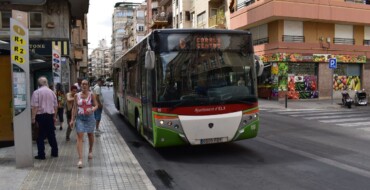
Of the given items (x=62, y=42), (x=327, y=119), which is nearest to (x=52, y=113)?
(x=327, y=119)

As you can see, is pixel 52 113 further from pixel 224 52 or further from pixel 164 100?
pixel 224 52

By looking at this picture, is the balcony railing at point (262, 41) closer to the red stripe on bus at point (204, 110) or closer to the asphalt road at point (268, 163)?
the asphalt road at point (268, 163)

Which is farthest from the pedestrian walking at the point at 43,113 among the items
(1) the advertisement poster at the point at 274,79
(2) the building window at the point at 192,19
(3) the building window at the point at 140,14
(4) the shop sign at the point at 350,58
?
(3) the building window at the point at 140,14

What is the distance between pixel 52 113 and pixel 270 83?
2264 centimetres

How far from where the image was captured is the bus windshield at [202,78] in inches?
342

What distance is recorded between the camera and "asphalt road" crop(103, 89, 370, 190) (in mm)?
6773

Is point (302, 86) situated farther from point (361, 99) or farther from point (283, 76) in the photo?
point (361, 99)

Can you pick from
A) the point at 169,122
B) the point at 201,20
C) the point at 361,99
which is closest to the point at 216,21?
the point at 201,20

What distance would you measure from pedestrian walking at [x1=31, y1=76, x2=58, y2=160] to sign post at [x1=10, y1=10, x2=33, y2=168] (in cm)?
78

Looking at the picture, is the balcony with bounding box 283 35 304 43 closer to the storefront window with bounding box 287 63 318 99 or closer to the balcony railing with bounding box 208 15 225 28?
the storefront window with bounding box 287 63 318 99

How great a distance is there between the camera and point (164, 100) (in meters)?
8.66

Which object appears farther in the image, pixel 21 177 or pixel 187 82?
pixel 187 82

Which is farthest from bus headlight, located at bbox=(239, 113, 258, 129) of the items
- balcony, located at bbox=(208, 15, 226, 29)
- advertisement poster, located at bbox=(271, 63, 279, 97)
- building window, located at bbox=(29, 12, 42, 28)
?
balcony, located at bbox=(208, 15, 226, 29)

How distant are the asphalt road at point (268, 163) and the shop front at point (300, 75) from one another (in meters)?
16.1
